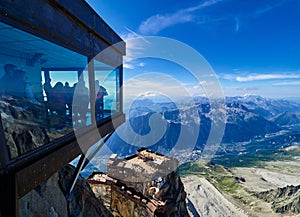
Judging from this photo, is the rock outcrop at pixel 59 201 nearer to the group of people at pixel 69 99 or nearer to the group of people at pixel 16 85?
the group of people at pixel 69 99

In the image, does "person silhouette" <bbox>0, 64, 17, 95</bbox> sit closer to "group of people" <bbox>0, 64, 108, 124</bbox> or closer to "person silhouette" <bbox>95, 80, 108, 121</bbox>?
"group of people" <bbox>0, 64, 108, 124</bbox>

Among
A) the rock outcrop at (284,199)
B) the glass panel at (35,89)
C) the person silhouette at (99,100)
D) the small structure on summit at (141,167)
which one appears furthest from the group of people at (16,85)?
the rock outcrop at (284,199)

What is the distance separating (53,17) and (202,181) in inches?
4259

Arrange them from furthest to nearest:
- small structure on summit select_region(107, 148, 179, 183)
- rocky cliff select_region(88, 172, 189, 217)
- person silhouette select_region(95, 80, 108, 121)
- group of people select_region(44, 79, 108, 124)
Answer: small structure on summit select_region(107, 148, 179, 183) → rocky cliff select_region(88, 172, 189, 217) → person silhouette select_region(95, 80, 108, 121) → group of people select_region(44, 79, 108, 124)

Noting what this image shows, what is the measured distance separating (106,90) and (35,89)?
339 centimetres

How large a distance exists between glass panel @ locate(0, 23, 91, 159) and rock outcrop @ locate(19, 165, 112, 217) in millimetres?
1514

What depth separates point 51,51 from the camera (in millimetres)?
3693

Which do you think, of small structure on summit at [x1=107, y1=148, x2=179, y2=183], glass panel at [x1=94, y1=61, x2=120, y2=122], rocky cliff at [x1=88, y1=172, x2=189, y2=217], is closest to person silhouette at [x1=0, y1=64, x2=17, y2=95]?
glass panel at [x1=94, y1=61, x2=120, y2=122]

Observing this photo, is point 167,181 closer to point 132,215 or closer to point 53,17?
point 132,215

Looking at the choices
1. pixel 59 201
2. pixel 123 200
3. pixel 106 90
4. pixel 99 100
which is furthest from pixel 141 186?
pixel 99 100

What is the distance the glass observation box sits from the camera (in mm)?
2588

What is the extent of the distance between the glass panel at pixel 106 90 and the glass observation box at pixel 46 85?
60 millimetres

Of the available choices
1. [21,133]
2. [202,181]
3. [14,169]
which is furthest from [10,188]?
[202,181]

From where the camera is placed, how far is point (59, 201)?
18.9 feet
